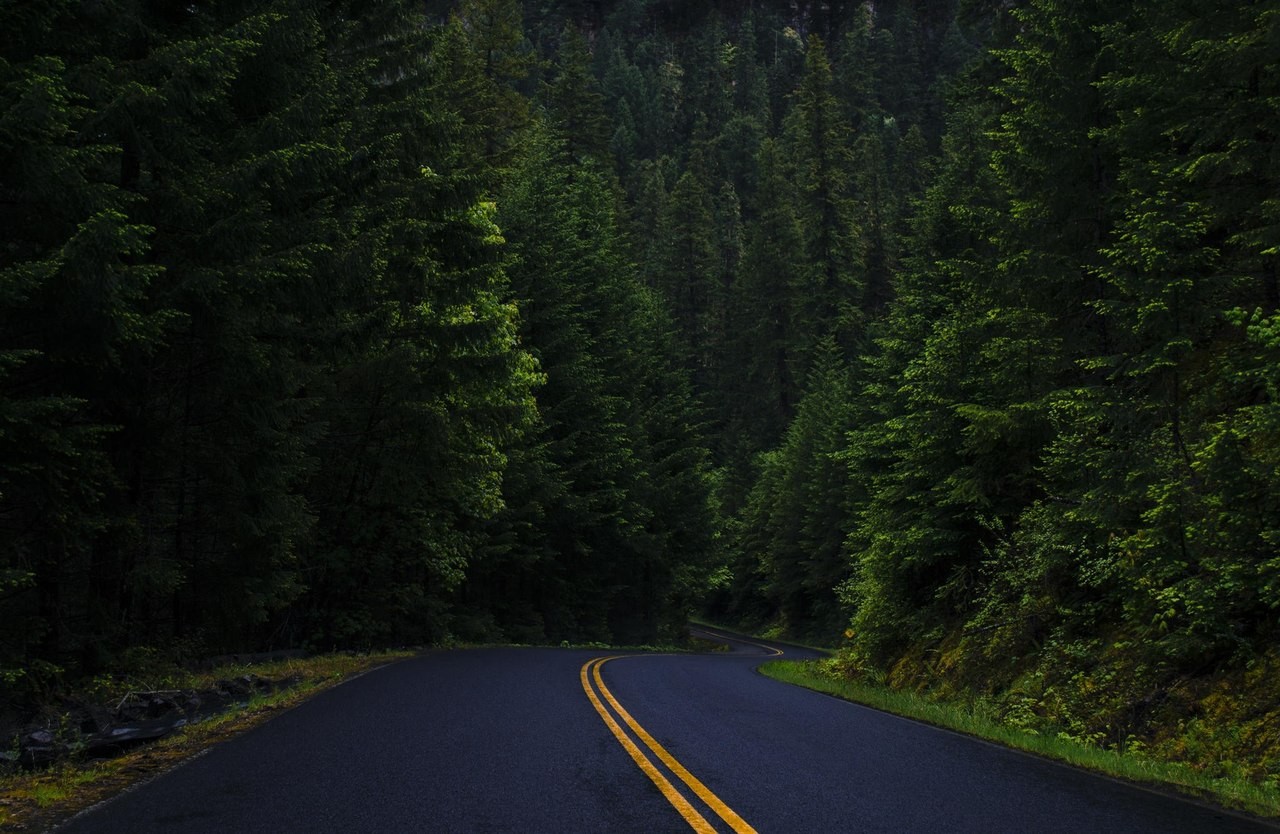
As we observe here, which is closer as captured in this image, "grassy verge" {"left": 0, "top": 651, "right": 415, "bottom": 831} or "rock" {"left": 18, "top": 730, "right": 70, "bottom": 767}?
"grassy verge" {"left": 0, "top": 651, "right": 415, "bottom": 831}

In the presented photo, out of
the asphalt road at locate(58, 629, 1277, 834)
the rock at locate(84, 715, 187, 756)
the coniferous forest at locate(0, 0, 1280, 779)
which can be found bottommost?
the rock at locate(84, 715, 187, 756)

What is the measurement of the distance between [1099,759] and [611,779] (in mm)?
5096

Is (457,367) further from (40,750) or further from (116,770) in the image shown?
(116,770)

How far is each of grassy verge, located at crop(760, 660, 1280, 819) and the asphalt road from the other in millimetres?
428

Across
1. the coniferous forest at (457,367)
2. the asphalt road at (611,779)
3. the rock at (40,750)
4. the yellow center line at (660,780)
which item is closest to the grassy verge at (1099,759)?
the asphalt road at (611,779)

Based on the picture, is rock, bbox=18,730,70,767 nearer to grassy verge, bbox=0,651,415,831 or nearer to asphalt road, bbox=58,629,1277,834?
grassy verge, bbox=0,651,415,831

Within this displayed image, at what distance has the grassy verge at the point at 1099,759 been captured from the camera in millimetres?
Answer: 6770

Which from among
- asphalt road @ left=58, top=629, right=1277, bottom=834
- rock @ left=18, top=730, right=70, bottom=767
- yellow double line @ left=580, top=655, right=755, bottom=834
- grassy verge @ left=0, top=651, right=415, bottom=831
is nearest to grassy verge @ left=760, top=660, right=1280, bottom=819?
asphalt road @ left=58, top=629, right=1277, bottom=834

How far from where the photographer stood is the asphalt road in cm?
557

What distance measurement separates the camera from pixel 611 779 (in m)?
6.71

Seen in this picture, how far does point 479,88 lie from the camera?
35.6 metres

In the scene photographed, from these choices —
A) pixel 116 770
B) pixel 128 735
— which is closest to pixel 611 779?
pixel 116 770

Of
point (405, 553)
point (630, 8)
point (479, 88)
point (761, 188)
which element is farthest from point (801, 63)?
point (405, 553)

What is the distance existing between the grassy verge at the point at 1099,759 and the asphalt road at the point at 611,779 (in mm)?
428
